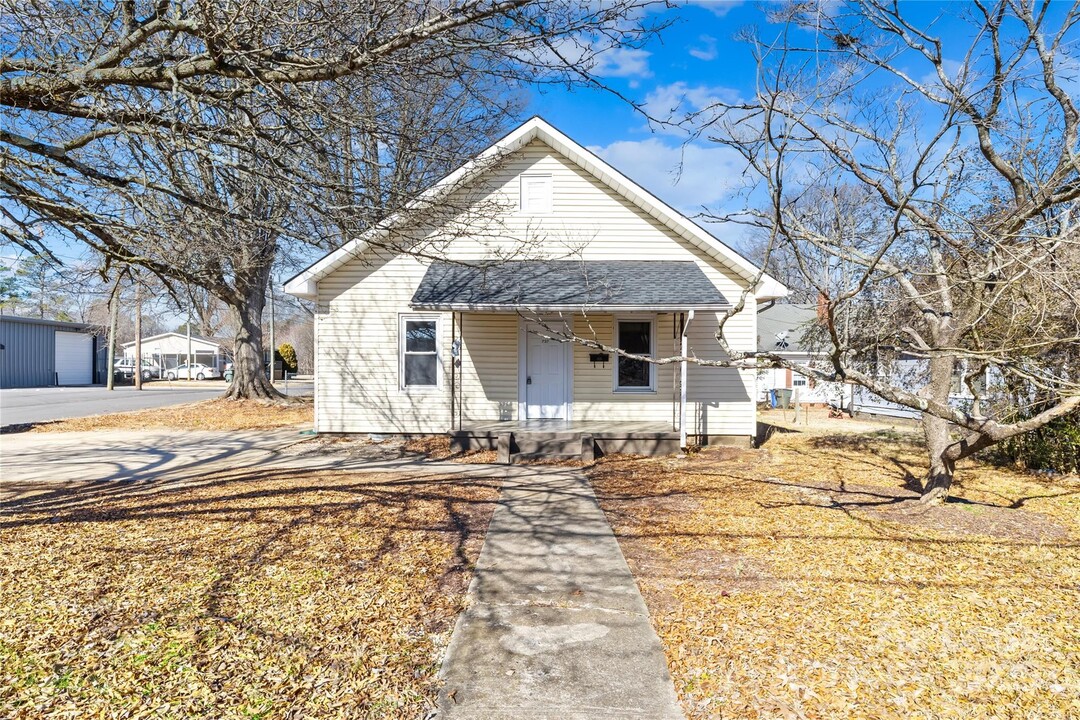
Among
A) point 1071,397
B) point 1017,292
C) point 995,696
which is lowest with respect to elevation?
point 995,696

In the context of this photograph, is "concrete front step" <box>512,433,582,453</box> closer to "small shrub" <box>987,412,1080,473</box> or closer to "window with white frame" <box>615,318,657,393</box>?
"window with white frame" <box>615,318,657,393</box>

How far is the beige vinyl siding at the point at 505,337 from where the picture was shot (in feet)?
38.2

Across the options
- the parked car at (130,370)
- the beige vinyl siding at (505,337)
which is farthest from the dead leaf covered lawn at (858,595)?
the parked car at (130,370)

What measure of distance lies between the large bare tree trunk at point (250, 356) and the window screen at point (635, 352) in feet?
43.2

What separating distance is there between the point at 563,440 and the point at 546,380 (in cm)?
179

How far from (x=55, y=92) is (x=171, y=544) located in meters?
3.93

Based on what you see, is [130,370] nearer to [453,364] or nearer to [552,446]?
[453,364]

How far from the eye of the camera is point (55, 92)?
4.72m

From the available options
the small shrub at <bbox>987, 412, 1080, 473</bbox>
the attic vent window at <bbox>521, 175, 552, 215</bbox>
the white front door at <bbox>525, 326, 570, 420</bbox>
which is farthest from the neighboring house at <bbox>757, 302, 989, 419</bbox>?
the attic vent window at <bbox>521, 175, 552, 215</bbox>

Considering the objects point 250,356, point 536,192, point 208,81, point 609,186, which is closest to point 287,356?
point 250,356

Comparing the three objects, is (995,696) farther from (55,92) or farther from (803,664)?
(55,92)

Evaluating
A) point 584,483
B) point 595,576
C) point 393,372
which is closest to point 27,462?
point 393,372

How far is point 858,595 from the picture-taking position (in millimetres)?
4383

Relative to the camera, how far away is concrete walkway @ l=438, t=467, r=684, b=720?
3055 millimetres
